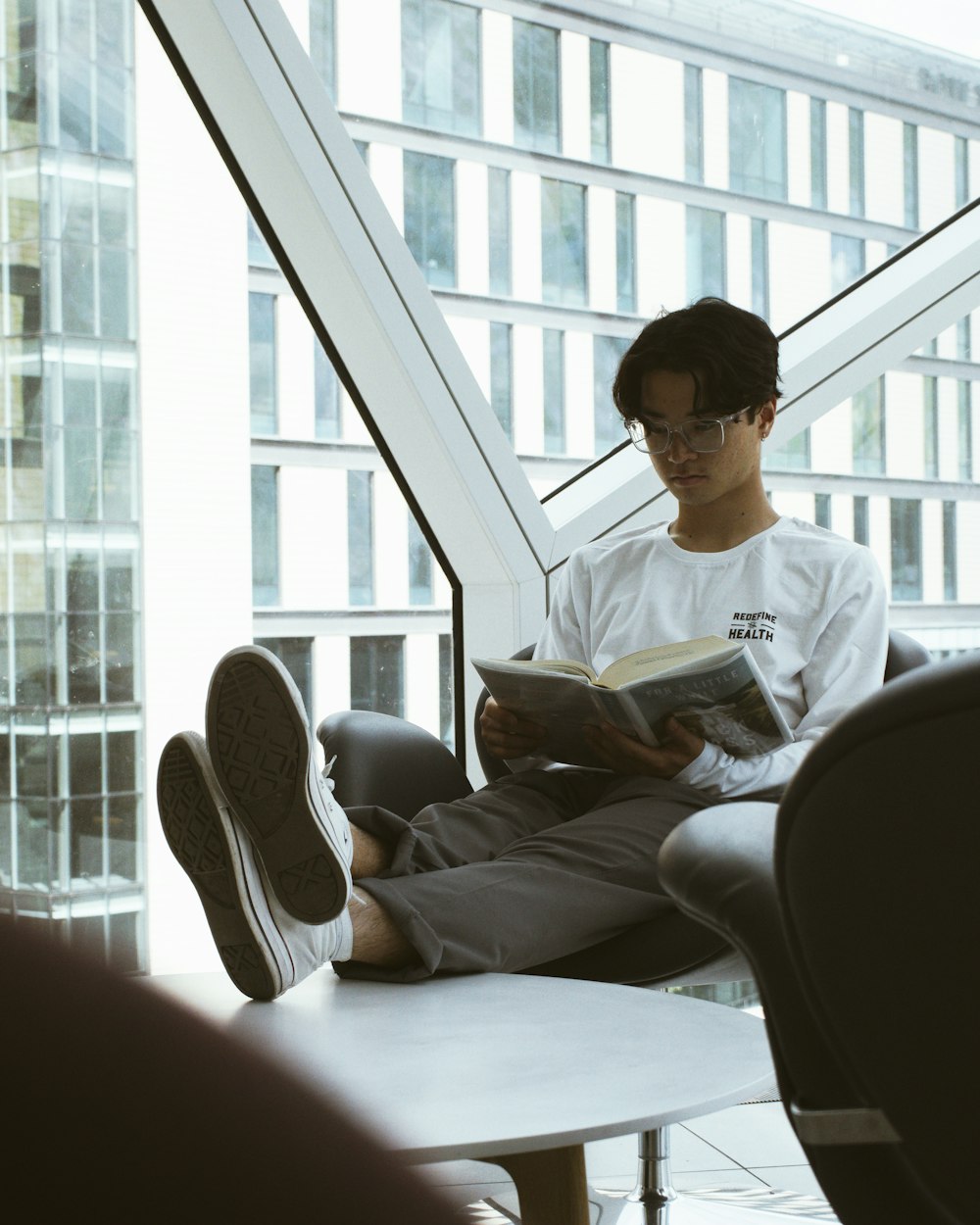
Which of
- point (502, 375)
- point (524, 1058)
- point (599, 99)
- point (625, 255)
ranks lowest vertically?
point (524, 1058)

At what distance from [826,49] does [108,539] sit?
2267 millimetres

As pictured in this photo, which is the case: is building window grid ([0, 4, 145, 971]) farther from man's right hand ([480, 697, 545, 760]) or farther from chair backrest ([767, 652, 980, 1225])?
chair backrest ([767, 652, 980, 1225])

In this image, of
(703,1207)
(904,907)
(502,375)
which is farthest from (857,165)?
(904,907)

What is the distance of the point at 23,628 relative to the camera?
10.3 ft

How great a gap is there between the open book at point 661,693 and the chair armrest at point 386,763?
0.89ft

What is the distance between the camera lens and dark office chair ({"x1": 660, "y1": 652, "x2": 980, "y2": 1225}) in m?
0.75

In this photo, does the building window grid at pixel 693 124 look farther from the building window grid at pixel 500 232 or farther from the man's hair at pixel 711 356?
the man's hair at pixel 711 356

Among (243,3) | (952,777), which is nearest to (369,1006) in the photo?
(952,777)

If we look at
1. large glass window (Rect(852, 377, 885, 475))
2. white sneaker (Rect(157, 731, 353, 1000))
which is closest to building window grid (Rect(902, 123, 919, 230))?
large glass window (Rect(852, 377, 885, 475))

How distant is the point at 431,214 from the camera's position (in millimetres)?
3312

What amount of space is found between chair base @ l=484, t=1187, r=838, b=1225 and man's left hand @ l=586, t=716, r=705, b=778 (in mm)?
603

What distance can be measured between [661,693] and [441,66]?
2.13 m

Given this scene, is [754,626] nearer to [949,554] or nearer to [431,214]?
[431,214]

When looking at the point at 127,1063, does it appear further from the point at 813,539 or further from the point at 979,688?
the point at 813,539
